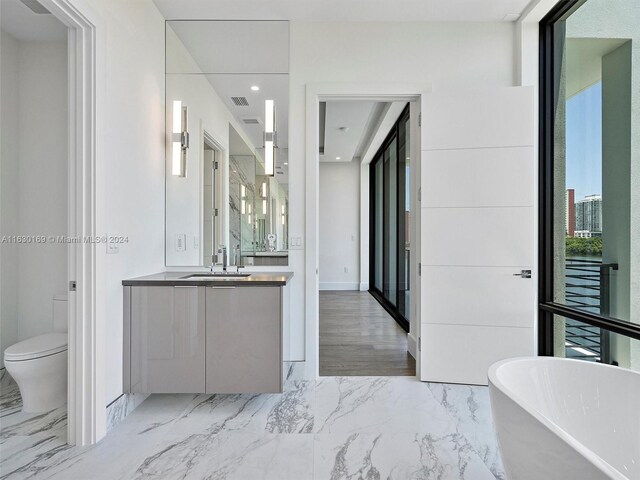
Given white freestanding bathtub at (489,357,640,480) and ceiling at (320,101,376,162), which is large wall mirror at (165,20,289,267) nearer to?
ceiling at (320,101,376,162)

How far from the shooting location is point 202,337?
87.2 inches

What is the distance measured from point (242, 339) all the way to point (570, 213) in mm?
2267

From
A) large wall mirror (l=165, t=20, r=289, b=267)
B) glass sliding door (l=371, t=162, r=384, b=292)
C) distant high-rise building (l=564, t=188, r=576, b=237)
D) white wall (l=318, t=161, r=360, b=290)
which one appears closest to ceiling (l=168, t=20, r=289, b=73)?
large wall mirror (l=165, t=20, r=289, b=267)

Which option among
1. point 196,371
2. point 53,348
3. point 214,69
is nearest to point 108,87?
point 214,69

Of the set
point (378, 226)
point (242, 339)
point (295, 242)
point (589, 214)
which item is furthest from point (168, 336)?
point (378, 226)

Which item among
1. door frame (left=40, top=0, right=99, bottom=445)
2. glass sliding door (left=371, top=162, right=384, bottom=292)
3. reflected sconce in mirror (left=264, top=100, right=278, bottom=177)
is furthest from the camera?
glass sliding door (left=371, top=162, right=384, bottom=292)

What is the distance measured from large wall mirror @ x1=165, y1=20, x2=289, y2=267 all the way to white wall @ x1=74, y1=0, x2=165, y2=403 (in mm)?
129

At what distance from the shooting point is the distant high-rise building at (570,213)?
2.37 meters

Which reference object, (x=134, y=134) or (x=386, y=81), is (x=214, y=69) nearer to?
(x=134, y=134)

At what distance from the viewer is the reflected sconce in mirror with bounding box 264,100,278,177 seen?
2.82m

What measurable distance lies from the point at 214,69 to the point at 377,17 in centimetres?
131

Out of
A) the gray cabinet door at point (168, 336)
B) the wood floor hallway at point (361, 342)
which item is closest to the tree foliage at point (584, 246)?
the wood floor hallway at point (361, 342)

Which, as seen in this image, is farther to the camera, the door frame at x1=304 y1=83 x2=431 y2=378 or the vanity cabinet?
the door frame at x1=304 y1=83 x2=431 y2=378

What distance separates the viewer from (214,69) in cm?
287
